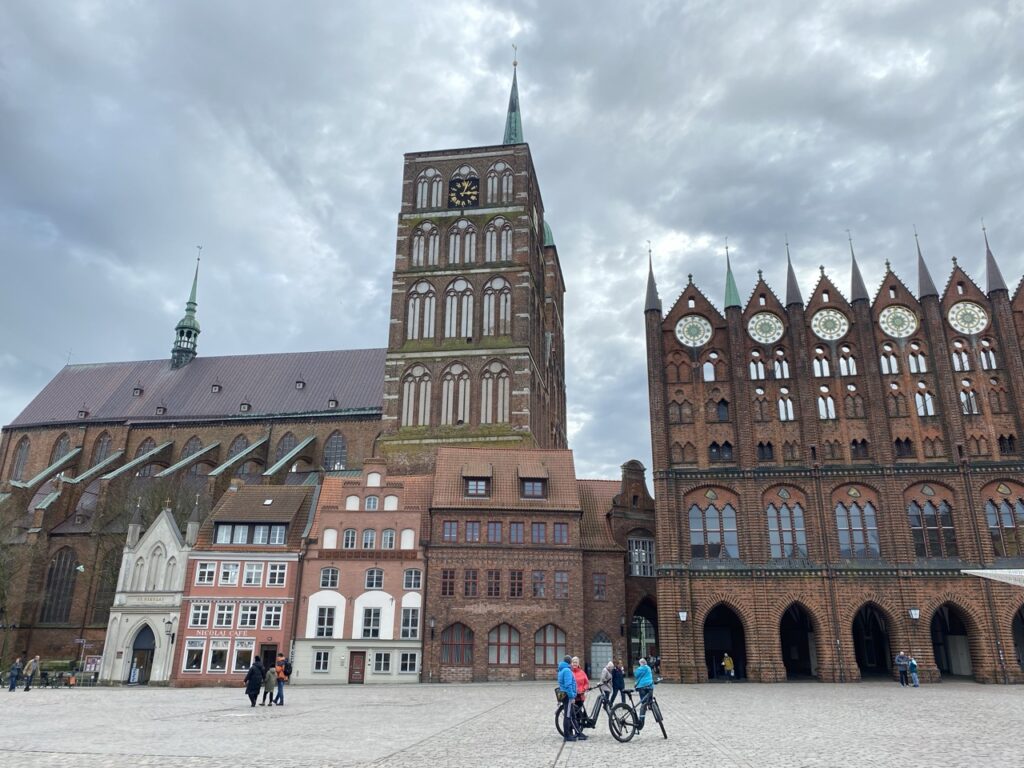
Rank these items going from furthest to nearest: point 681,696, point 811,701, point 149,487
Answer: point 149,487
point 681,696
point 811,701

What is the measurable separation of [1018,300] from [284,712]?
41.8 m

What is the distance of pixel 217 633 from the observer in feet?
135

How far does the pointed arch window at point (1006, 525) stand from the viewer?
37.4 meters

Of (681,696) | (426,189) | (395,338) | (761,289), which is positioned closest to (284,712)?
(681,696)

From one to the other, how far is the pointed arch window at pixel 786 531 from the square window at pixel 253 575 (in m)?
27.9

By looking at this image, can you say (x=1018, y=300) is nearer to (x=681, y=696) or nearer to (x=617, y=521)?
(x=617, y=521)

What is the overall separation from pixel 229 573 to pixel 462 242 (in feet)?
106

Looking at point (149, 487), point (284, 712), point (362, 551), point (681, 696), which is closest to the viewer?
point (284, 712)

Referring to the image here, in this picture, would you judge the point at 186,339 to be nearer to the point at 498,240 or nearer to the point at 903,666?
the point at 498,240

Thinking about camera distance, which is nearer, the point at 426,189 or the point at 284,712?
the point at 284,712

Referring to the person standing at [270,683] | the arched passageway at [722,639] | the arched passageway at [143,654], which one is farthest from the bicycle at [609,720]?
the arched passageway at [143,654]

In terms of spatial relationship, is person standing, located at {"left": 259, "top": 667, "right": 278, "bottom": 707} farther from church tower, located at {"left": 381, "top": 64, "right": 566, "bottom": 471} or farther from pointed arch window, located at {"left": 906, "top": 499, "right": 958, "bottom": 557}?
pointed arch window, located at {"left": 906, "top": 499, "right": 958, "bottom": 557}

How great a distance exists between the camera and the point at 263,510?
146ft

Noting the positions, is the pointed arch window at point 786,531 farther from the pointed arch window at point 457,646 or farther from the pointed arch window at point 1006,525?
the pointed arch window at point 457,646
